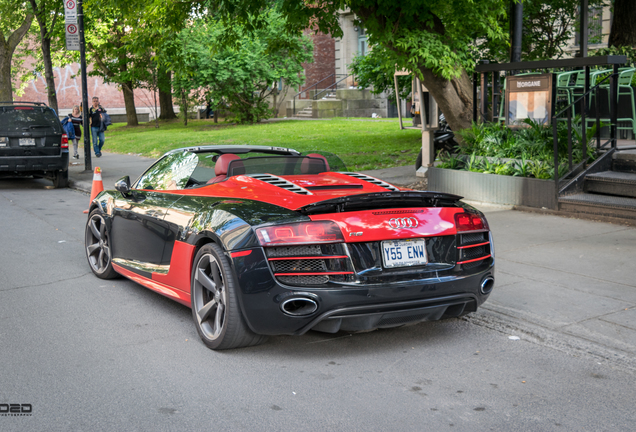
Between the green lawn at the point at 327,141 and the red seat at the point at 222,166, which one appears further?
the green lawn at the point at 327,141

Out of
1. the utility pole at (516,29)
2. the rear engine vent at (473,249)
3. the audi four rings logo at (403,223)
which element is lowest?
the rear engine vent at (473,249)

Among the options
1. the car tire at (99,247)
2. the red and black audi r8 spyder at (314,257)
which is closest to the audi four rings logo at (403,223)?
the red and black audi r8 spyder at (314,257)

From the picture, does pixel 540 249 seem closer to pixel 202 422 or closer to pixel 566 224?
pixel 566 224

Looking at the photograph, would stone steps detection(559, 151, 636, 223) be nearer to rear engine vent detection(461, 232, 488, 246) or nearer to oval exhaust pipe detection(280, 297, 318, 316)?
rear engine vent detection(461, 232, 488, 246)

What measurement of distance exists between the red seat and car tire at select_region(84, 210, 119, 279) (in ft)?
5.03

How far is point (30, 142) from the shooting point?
579 inches

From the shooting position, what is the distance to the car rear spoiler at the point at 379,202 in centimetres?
434

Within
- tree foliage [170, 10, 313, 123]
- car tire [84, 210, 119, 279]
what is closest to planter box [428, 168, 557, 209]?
car tire [84, 210, 119, 279]

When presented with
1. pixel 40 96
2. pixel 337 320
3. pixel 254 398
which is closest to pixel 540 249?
pixel 337 320

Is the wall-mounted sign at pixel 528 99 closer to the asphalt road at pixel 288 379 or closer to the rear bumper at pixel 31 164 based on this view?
the asphalt road at pixel 288 379

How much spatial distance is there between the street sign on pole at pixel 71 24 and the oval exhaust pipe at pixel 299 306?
49.0 feet

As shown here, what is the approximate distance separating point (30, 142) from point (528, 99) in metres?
10.3

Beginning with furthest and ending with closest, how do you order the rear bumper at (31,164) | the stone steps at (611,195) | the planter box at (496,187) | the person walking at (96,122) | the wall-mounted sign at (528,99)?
the person walking at (96,122) → the rear bumper at (31,164) → the wall-mounted sign at (528,99) → the planter box at (496,187) → the stone steps at (611,195)

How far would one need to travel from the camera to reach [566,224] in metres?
8.78
